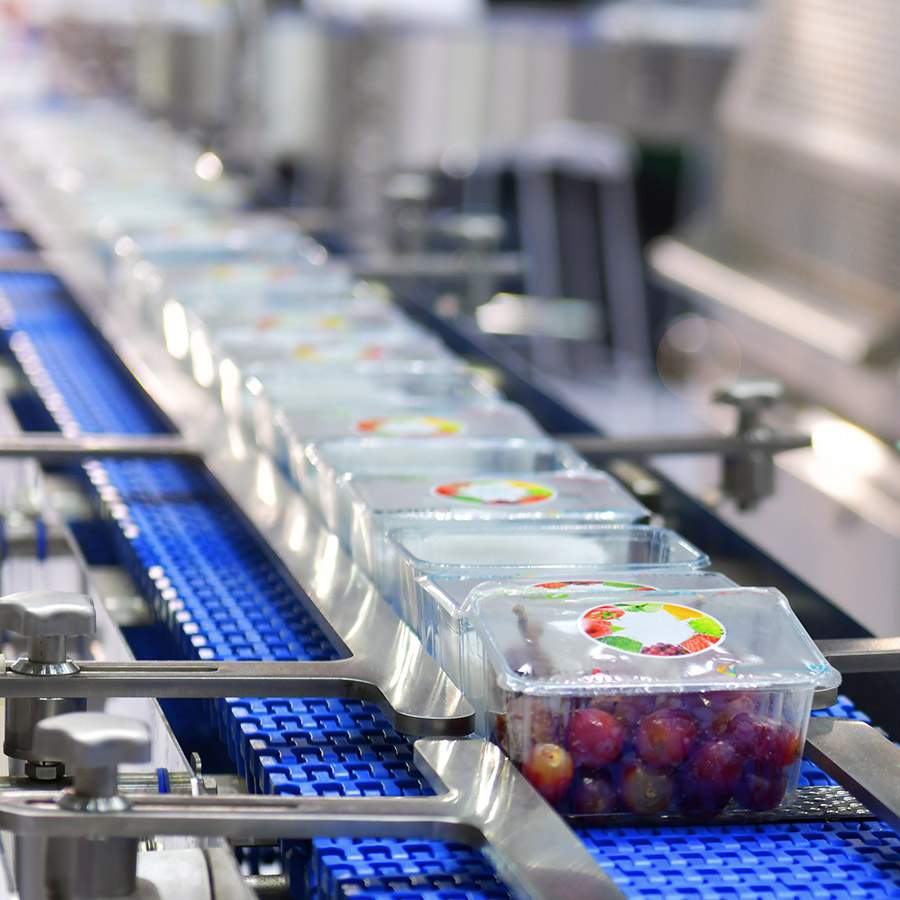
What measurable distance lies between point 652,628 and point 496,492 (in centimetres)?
43

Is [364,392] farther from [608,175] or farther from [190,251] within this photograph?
[608,175]

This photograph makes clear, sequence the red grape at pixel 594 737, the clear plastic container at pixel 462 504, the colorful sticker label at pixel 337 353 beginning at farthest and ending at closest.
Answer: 1. the colorful sticker label at pixel 337 353
2. the clear plastic container at pixel 462 504
3. the red grape at pixel 594 737

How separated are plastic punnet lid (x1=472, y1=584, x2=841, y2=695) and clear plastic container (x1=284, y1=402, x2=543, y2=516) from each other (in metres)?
0.55

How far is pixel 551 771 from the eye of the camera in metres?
1.28

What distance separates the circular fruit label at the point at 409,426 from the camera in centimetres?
200

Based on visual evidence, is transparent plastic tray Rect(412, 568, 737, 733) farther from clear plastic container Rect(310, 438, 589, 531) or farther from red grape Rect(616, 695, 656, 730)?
clear plastic container Rect(310, 438, 589, 531)

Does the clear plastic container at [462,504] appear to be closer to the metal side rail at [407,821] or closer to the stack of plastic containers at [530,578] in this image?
the stack of plastic containers at [530,578]

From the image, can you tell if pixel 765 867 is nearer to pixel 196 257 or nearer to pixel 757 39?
pixel 196 257

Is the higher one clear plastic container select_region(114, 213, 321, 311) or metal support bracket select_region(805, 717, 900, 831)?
metal support bracket select_region(805, 717, 900, 831)

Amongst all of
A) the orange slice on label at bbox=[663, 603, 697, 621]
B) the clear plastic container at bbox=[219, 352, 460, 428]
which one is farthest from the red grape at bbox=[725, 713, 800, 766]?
the clear plastic container at bbox=[219, 352, 460, 428]

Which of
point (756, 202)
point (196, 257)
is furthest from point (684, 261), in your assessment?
point (196, 257)

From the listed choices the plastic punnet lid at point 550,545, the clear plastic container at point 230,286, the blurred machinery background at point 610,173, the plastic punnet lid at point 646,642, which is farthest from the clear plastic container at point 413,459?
the blurred machinery background at point 610,173

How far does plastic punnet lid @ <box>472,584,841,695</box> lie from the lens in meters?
1.29

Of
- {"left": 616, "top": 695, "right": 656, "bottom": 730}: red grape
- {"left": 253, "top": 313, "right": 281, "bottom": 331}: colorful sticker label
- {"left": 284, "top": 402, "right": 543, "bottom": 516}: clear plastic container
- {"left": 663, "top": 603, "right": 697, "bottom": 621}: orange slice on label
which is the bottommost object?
{"left": 253, "top": 313, "right": 281, "bottom": 331}: colorful sticker label
